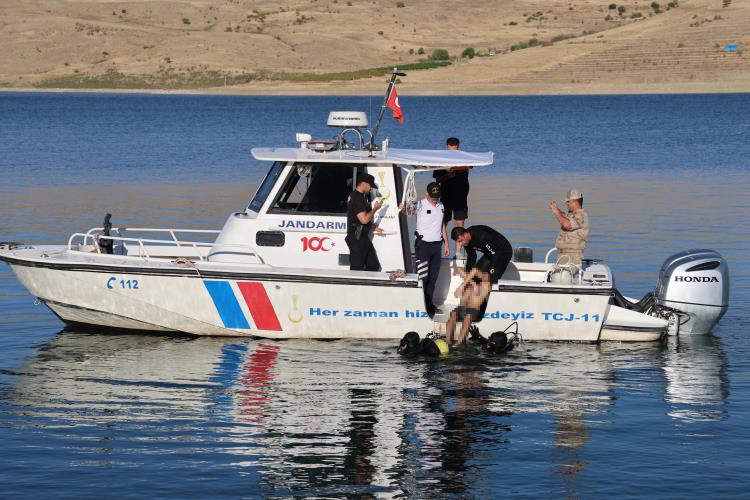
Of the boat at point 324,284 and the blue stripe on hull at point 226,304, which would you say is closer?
the boat at point 324,284

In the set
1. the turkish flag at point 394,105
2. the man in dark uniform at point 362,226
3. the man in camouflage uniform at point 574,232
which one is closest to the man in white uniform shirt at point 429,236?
the man in dark uniform at point 362,226

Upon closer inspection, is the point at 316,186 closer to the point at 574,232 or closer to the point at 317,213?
the point at 317,213

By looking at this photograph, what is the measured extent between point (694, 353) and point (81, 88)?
5165 inches

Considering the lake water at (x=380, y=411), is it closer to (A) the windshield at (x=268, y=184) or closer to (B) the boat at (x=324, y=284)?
(B) the boat at (x=324, y=284)

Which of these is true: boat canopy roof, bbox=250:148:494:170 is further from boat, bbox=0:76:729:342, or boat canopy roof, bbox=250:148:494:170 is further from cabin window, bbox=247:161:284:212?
cabin window, bbox=247:161:284:212

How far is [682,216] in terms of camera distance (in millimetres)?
28453

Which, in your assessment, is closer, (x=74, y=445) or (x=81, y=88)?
(x=74, y=445)

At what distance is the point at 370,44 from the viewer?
511 feet

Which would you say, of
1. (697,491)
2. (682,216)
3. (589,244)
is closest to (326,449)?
(697,491)

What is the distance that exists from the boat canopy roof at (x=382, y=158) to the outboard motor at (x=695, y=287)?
2.66 m

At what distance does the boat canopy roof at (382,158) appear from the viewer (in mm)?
15977

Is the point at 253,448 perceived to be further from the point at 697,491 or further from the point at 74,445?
the point at 697,491

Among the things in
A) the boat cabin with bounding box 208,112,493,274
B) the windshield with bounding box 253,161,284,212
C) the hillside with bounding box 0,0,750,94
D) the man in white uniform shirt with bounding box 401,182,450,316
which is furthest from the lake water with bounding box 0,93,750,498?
the hillside with bounding box 0,0,750,94

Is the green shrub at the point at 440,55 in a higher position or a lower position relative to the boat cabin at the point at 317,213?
higher
